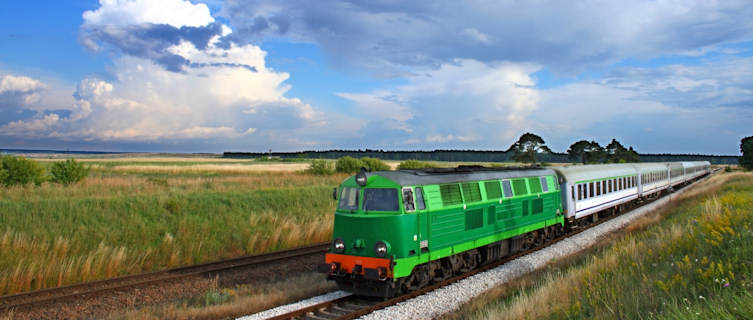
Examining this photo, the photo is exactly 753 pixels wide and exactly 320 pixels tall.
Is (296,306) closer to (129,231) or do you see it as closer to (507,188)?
(507,188)

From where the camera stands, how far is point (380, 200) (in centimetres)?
1106

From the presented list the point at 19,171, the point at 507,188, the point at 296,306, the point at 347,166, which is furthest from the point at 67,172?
the point at 507,188

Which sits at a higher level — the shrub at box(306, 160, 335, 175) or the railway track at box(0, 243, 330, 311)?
the shrub at box(306, 160, 335, 175)

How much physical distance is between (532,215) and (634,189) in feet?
59.2

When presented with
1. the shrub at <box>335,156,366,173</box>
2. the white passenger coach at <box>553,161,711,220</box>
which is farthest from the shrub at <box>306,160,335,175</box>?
the white passenger coach at <box>553,161,711,220</box>

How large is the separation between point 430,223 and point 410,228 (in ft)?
2.45

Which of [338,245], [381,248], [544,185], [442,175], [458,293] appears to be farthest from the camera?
[544,185]

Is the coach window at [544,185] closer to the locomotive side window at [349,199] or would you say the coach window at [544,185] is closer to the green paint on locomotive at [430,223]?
the green paint on locomotive at [430,223]

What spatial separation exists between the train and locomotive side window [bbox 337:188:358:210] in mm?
25

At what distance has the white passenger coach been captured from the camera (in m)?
20.3

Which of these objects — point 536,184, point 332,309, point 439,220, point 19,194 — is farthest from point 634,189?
point 19,194

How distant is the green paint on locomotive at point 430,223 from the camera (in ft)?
35.2

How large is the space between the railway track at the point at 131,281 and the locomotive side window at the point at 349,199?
5.61 meters

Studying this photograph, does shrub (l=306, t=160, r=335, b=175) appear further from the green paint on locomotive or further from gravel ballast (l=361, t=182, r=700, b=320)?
the green paint on locomotive
